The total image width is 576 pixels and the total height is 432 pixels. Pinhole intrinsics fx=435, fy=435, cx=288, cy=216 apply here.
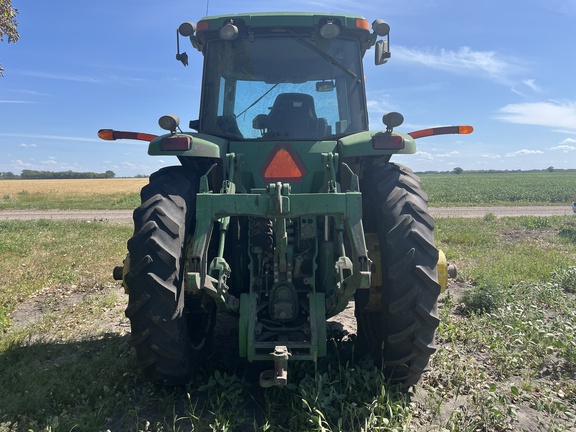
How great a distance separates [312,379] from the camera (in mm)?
2930

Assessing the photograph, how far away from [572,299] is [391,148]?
349 cm

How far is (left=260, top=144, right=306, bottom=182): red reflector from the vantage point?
3.35 metres

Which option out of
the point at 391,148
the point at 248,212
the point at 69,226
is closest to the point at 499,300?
the point at 391,148

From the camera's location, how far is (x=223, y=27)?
11.7 feet

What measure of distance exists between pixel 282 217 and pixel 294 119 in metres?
1.32

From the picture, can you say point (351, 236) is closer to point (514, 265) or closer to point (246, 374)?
point (246, 374)

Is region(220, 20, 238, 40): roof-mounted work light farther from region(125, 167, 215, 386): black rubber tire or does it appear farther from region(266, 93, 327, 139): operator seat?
region(125, 167, 215, 386): black rubber tire

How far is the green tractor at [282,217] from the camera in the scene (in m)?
2.75

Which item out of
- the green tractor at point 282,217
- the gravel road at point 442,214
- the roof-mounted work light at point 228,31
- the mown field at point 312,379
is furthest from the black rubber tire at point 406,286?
the gravel road at point 442,214

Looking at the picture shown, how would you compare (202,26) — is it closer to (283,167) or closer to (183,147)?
(183,147)

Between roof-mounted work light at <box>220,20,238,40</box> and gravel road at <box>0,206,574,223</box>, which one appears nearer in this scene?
roof-mounted work light at <box>220,20,238,40</box>

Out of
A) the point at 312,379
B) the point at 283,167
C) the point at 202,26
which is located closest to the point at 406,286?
the point at 312,379

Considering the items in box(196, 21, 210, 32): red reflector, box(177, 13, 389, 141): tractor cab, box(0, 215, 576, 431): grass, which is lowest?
box(0, 215, 576, 431): grass

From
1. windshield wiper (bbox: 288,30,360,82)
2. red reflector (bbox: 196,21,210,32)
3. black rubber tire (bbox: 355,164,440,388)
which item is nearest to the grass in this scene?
black rubber tire (bbox: 355,164,440,388)
